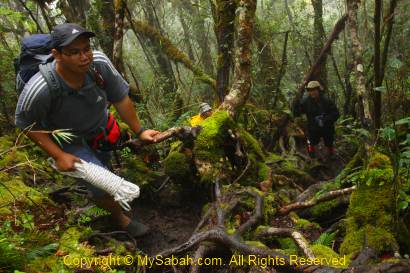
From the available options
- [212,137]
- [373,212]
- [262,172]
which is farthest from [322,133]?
[373,212]

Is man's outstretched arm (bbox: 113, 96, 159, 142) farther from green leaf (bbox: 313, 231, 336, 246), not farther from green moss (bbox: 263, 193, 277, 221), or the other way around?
green leaf (bbox: 313, 231, 336, 246)

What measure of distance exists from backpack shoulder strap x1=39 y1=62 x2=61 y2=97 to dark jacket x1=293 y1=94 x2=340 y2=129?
21.9 feet

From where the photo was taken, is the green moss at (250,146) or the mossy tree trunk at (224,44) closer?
the green moss at (250,146)

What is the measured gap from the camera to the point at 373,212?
11.2 ft

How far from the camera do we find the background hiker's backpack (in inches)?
146

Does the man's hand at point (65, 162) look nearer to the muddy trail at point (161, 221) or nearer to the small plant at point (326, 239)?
the muddy trail at point (161, 221)

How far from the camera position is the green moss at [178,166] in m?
5.21

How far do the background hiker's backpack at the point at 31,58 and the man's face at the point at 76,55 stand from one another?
0.26 m

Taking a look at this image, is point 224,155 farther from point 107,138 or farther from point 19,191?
point 19,191

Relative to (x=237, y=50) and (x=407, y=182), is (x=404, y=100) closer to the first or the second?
(x=237, y=50)

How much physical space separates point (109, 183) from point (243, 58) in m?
3.32

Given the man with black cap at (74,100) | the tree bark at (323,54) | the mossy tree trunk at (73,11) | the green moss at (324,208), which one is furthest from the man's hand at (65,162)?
the tree bark at (323,54)

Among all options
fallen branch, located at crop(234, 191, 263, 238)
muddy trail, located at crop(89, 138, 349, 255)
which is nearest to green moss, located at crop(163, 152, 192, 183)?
muddy trail, located at crop(89, 138, 349, 255)

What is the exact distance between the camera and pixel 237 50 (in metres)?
6.11
